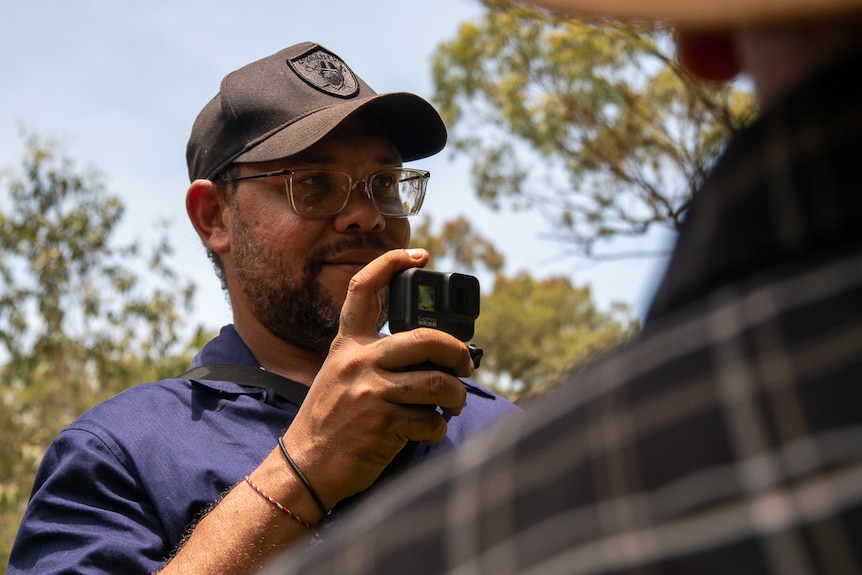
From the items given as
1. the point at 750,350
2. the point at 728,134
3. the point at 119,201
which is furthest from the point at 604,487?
the point at 119,201

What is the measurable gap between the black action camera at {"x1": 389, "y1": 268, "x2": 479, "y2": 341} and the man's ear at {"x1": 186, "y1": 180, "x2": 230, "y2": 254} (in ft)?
2.85

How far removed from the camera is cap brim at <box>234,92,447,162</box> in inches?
104

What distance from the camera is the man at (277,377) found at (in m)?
2.06

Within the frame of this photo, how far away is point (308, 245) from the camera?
2.66 m

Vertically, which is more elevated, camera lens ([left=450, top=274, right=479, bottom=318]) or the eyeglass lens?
the eyeglass lens

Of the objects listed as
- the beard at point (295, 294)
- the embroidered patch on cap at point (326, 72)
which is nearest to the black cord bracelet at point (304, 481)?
the beard at point (295, 294)

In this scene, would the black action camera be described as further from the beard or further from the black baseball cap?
the black baseball cap

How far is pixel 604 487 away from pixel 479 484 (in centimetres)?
11

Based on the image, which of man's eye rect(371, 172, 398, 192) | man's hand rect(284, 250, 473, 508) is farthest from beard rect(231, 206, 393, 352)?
man's hand rect(284, 250, 473, 508)

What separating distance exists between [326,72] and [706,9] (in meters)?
2.21

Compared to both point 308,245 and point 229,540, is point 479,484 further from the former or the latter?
point 308,245

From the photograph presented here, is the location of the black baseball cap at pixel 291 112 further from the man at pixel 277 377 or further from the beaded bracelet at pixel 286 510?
the beaded bracelet at pixel 286 510

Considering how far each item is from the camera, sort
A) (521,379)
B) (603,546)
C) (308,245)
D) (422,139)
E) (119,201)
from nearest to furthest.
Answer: (603,546) → (308,245) → (422,139) → (119,201) → (521,379)

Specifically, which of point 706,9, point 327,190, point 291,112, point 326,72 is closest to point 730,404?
point 706,9
